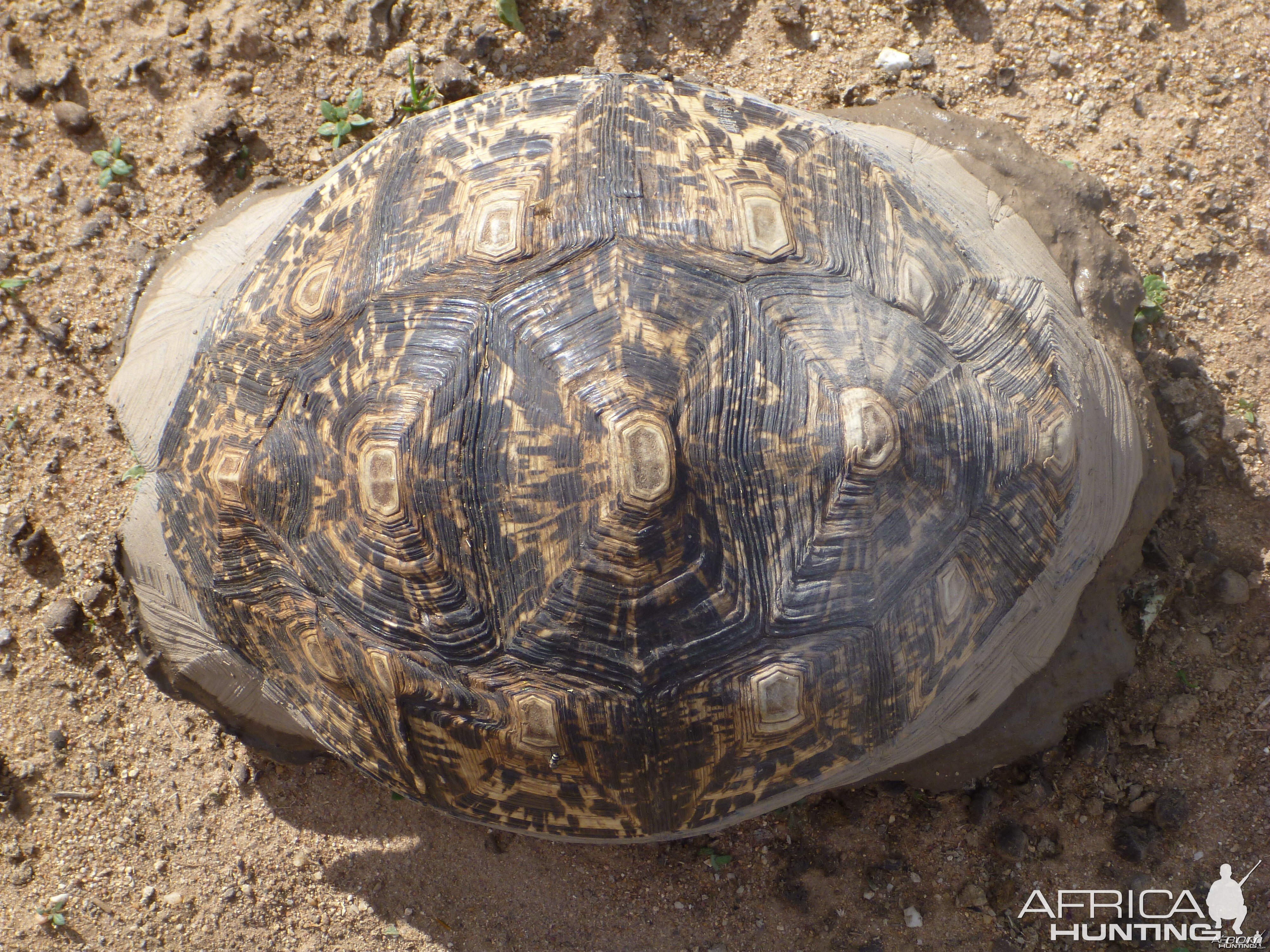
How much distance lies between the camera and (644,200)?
8.04ft

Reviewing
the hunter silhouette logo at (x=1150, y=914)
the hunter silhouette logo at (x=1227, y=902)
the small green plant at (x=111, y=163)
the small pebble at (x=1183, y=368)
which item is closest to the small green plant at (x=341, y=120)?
the small green plant at (x=111, y=163)

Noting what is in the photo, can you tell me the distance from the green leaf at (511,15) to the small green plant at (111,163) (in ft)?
5.76

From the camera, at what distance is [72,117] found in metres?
3.89

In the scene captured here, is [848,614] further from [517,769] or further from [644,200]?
[644,200]

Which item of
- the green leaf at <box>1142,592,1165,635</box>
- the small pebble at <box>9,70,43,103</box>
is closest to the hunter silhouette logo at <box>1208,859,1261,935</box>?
the green leaf at <box>1142,592,1165,635</box>

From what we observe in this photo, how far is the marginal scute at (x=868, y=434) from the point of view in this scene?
2.24 meters

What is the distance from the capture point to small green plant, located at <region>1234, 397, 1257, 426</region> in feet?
12.0

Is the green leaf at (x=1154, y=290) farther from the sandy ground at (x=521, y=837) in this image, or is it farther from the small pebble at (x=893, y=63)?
the small pebble at (x=893, y=63)

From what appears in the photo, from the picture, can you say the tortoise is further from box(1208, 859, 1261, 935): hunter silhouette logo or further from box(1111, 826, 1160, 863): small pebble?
box(1208, 859, 1261, 935): hunter silhouette logo

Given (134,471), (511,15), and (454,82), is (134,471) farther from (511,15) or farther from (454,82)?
(511,15)

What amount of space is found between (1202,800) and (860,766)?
169 centimetres

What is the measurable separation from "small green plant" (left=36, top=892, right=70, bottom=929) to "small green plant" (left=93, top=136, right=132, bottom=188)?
3.00 m

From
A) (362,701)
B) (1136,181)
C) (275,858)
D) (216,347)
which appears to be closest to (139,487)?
(216,347)

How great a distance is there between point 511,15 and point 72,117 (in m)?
1.95
